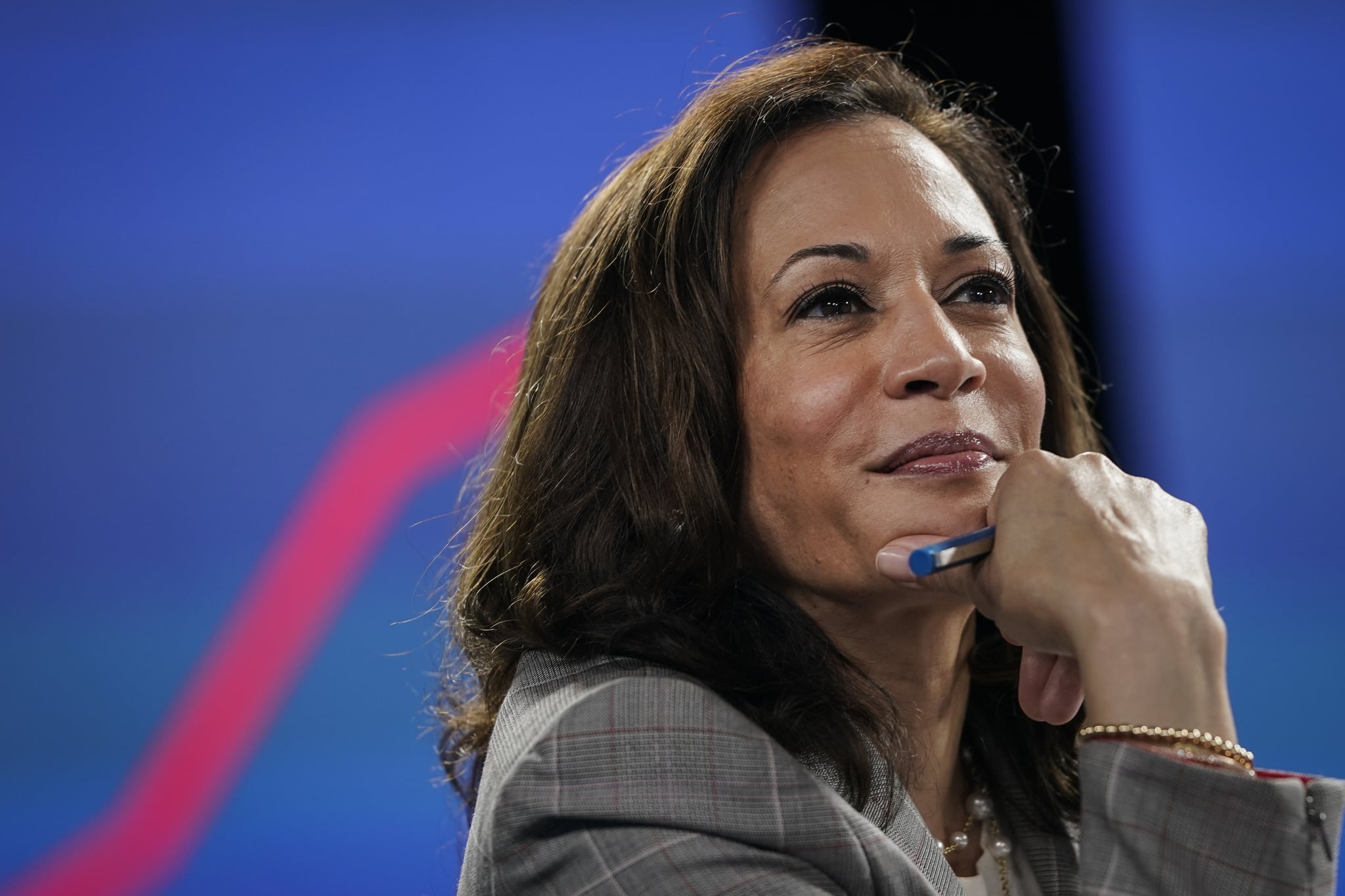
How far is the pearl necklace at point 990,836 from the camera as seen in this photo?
1543mm

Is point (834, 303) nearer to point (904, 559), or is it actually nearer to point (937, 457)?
point (937, 457)

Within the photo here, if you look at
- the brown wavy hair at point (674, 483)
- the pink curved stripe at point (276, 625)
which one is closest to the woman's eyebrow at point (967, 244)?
the brown wavy hair at point (674, 483)

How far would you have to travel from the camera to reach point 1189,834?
3.47 ft

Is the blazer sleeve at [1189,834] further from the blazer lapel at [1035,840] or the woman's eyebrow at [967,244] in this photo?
the woman's eyebrow at [967,244]

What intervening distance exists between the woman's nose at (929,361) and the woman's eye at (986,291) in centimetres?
13

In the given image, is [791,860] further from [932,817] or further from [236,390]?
[236,390]

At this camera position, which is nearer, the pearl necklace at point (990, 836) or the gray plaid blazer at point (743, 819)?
the gray plaid blazer at point (743, 819)

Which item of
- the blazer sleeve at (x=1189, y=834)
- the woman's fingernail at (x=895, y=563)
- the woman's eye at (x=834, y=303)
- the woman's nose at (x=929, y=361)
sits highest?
the woman's eye at (x=834, y=303)

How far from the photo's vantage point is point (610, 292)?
1.57 m

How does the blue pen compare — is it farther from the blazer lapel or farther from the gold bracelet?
the blazer lapel

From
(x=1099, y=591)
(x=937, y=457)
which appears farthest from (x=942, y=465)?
(x=1099, y=591)

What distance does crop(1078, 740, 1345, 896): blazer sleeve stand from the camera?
1055mm

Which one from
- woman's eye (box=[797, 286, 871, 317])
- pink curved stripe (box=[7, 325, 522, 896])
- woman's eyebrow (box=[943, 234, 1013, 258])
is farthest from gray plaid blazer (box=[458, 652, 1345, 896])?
pink curved stripe (box=[7, 325, 522, 896])

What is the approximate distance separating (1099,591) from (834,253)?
19.1 inches
